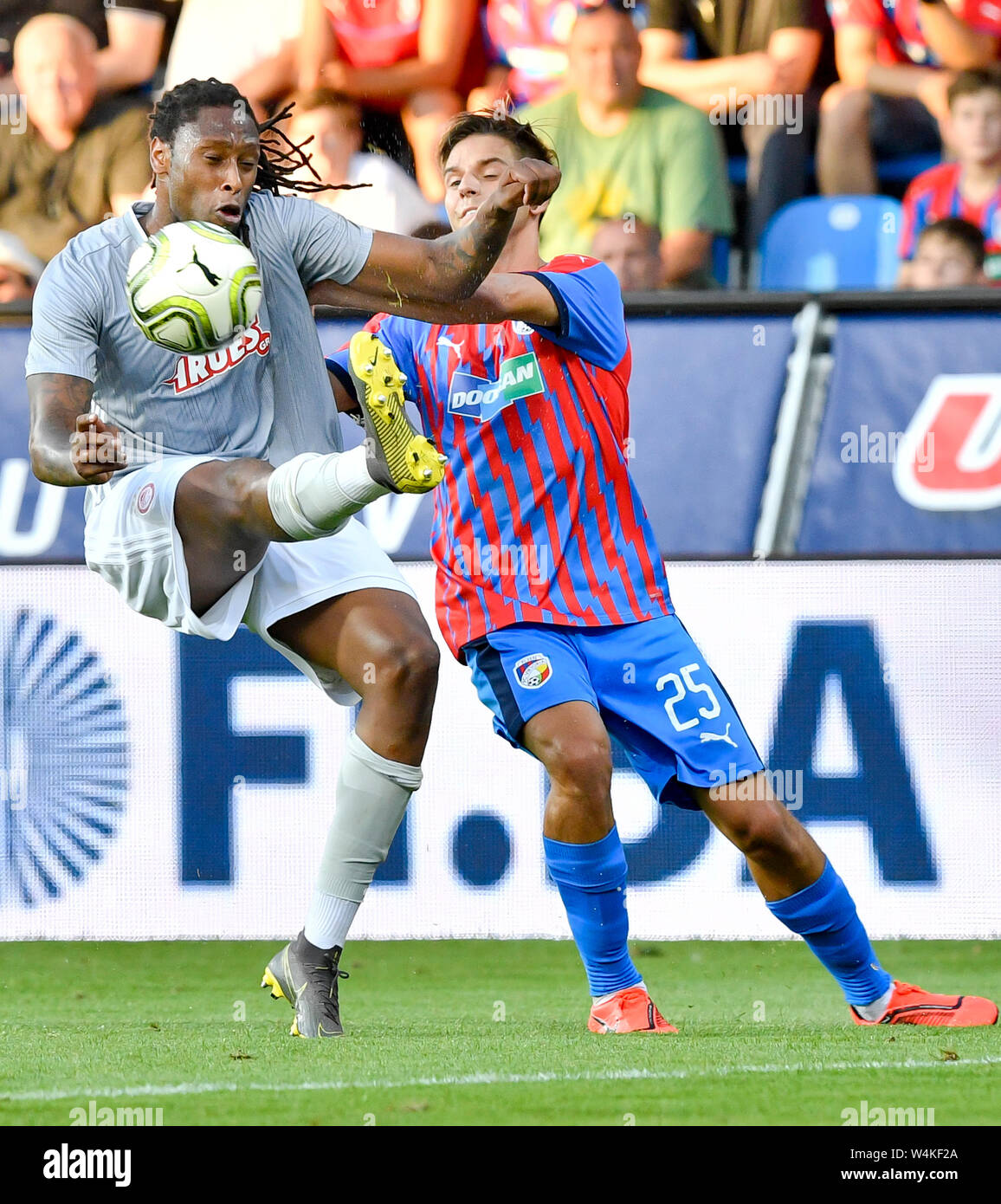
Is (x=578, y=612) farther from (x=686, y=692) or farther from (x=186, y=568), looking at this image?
(x=186, y=568)

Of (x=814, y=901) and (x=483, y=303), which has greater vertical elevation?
(x=483, y=303)

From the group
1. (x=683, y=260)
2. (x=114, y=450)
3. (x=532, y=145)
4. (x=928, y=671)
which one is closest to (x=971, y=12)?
(x=683, y=260)

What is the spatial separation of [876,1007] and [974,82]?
189 inches

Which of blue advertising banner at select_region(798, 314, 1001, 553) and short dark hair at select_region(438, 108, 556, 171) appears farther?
blue advertising banner at select_region(798, 314, 1001, 553)

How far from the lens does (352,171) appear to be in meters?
7.41

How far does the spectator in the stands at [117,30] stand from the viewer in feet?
25.3

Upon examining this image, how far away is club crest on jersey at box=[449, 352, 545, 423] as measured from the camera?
3881mm

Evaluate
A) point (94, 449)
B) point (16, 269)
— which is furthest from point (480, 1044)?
point (16, 269)

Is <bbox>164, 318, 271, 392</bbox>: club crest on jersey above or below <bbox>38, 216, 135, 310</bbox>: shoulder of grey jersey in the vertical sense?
below

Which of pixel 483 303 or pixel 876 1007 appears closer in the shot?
pixel 483 303

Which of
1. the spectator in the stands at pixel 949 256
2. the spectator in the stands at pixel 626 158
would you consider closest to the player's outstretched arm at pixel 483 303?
the spectator in the stands at pixel 626 158

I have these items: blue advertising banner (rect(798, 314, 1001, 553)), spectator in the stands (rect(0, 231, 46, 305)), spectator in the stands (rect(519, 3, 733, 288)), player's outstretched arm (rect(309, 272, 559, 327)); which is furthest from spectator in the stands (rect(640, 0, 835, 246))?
player's outstretched arm (rect(309, 272, 559, 327))

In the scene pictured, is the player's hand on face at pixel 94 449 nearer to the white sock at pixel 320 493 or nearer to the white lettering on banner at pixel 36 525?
the white sock at pixel 320 493

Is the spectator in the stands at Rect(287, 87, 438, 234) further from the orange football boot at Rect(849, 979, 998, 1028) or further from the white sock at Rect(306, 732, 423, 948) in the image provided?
the orange football boot at Rect(849, 979, 998, 1028)
